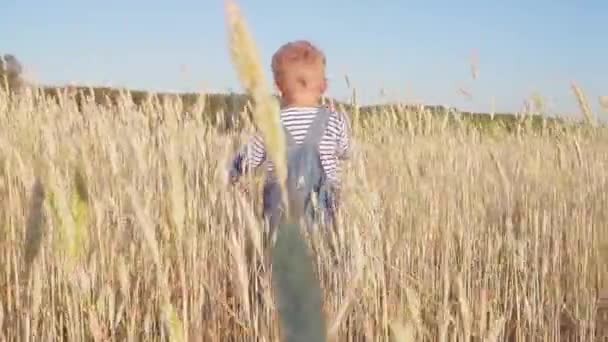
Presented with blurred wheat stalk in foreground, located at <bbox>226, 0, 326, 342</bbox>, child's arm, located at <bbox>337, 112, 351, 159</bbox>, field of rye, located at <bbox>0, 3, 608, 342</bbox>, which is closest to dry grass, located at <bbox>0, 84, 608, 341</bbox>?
field of rye, located at <bbox>0, 3, 608, 342</bbox>

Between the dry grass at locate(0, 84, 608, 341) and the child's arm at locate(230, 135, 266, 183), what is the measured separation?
0.07 metres

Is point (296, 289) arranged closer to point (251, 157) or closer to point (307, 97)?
point (251, 157)

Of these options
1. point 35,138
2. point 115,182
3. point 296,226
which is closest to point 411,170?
point 115,182

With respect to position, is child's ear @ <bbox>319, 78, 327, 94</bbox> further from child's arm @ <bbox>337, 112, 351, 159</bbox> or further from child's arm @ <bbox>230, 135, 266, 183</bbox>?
child's arm @ <bbox>230, 135, 266, 183</bbox>

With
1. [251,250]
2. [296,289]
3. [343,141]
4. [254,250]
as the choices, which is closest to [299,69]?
[343,141]

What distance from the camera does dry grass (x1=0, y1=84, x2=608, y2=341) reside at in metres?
0.94

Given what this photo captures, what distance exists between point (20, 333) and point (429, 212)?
3.63 feet

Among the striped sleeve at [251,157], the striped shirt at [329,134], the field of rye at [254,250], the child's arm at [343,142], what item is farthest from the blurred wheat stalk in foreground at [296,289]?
the child's arm at [343,142]

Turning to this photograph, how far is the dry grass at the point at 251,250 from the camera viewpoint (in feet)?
3.10

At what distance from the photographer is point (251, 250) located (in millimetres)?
1700

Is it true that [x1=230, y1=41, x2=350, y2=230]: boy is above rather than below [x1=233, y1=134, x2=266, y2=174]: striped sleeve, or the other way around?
above

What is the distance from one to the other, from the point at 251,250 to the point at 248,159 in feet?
0.76

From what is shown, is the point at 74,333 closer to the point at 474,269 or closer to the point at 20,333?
the point at 20,333

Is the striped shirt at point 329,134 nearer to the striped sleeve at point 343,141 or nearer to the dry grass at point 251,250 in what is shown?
the striped sleeve at point 343,141
